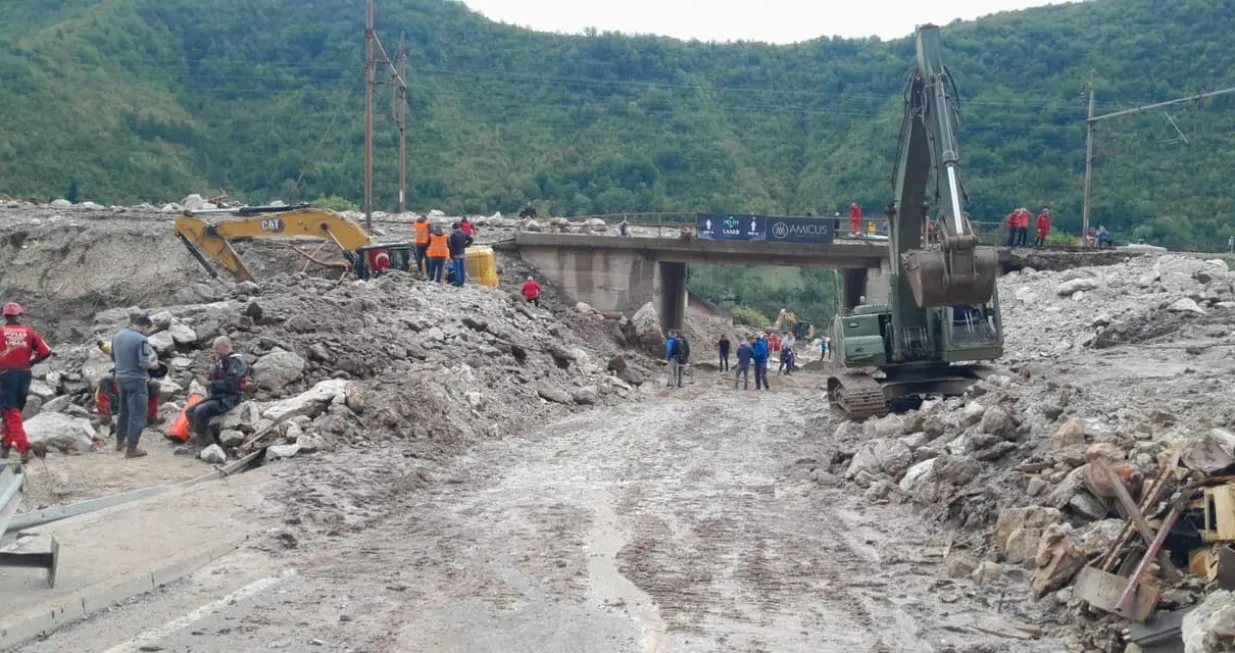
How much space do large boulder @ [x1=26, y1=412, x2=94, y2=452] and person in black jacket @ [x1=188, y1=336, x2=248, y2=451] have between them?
1079 mm

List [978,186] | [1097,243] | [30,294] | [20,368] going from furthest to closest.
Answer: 1. [978,186]
2. [1097,243]
3. [30,294]
4. [20,368]

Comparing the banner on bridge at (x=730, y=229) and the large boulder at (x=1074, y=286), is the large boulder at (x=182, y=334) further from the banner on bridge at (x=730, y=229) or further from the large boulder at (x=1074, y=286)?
the large boulder at (x=1074, y=286)

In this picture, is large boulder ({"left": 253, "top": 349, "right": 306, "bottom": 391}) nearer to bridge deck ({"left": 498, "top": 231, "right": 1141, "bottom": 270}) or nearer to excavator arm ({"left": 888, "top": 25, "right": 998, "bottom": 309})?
excavator arm ({"left": 888, "top": 25, "right": 998, "bottom": 309})

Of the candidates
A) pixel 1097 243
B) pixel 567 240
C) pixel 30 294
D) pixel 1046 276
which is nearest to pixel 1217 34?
pixel 1097 243

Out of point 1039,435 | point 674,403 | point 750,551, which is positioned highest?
point 1039,435

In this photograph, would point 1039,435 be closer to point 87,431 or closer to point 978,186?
point 87,431

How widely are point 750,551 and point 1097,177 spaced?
5901cm

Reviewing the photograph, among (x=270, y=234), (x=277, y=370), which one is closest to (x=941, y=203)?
(x=277, y=370)

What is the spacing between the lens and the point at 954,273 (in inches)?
637

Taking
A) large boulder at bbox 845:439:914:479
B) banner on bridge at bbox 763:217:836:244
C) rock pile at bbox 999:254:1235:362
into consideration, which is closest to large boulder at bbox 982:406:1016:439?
large boulder at bbox 845:439:914:479

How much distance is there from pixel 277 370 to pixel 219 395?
1.41 m

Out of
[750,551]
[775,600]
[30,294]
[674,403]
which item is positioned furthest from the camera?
[30,294]

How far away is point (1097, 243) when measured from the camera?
38.5 metres

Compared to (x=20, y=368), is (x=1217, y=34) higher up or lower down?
higher up
